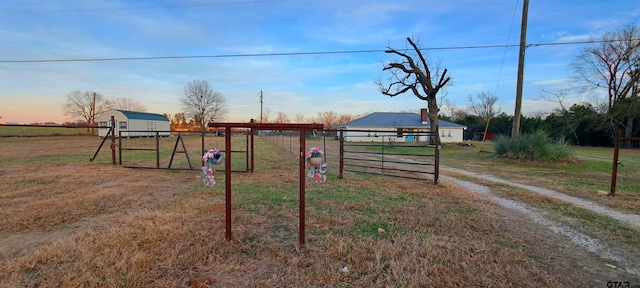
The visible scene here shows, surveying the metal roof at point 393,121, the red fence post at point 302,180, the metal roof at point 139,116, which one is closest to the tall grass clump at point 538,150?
the red fence post at point 302,180

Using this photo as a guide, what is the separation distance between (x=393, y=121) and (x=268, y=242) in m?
34.8

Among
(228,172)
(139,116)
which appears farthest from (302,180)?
(139,116)

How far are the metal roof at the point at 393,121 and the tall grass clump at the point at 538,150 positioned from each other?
2230cm

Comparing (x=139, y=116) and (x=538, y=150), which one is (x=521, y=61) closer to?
(x=538, y=150)

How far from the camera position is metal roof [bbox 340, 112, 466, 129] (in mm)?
35750

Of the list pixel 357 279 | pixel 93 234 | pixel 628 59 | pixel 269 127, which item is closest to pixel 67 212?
pixel 93 234

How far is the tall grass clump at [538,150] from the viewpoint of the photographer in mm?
12188

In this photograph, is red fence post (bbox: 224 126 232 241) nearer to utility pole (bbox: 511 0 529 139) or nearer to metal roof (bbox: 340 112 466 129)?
utility pole (bbox: 511 0 529 139)

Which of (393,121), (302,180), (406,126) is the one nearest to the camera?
(302,180)

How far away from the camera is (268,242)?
3.38m

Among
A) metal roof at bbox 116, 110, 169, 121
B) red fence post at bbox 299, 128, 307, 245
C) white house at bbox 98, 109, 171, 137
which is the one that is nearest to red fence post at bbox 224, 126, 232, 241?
red fence post at bbox 299, 128, 307, 245

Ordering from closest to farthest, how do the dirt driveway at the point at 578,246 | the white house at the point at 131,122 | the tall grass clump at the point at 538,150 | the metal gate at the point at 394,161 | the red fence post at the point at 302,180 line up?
the dirt driveway at the point at 578,246
the red fence post at the point at 302,180
the metal gate at the point at 394,161
the tall grass clump at the point at 538,150
the white house at the point at 131,122

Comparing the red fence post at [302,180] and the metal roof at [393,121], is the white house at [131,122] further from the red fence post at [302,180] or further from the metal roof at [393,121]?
the red fence post at [302,180]

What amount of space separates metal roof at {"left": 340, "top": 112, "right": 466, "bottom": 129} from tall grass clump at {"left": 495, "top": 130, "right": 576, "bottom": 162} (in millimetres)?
22297
